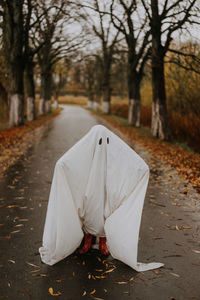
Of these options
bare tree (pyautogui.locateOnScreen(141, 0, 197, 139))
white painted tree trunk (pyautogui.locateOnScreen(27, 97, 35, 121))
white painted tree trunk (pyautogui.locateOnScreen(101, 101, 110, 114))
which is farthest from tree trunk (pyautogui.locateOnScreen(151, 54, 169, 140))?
white painted tree trunk (pyautogui.locateOnScreen(101, 101, 110, 114))

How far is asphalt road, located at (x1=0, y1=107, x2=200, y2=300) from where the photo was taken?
3.16 metres

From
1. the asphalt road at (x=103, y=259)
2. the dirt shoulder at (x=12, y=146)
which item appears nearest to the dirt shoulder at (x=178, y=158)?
the asphalt road at (x=103, y=259)

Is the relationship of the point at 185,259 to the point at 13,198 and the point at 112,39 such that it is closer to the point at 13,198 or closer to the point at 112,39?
the point at 13,198

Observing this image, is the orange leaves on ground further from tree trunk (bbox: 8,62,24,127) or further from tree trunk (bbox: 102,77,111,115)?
tree trunk (bbox: 102,77,111,115)

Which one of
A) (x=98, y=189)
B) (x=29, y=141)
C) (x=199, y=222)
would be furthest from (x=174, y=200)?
(x=29, y=141)

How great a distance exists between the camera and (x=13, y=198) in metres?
6.28

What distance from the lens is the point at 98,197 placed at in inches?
149

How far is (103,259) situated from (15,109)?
53.9 ft

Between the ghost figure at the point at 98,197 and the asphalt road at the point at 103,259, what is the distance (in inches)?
7.3

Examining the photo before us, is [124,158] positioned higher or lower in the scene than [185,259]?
higher

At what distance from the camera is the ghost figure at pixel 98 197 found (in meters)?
3.56

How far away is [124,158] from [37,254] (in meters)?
1.61

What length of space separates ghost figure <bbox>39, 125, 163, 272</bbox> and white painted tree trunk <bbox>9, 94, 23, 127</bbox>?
53.1 feet

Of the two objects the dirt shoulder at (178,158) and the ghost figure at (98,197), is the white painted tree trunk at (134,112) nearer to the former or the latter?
the dirt shoulder at (178,158)
